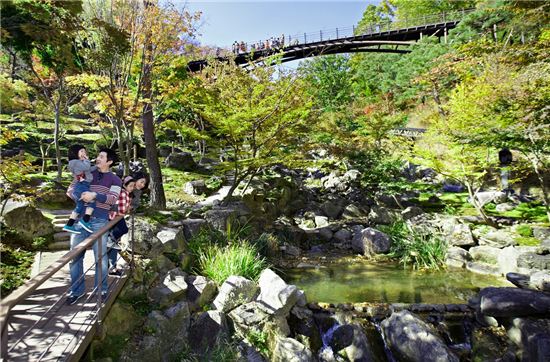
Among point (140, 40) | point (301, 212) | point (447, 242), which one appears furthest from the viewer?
point (301, 212)

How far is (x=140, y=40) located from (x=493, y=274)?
365 inches

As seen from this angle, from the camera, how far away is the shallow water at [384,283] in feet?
21.1

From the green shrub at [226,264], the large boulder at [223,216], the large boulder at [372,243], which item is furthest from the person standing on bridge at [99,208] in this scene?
the large boulder at [372,243]

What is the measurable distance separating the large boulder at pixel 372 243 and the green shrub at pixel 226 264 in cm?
415

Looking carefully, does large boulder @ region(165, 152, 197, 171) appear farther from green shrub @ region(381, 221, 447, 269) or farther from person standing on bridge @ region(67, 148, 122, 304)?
person standing on bridge @ region(67, 148, 122, 304)

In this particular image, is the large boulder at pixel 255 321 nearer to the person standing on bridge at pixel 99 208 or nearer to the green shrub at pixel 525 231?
the person standing on bridge at pixel 99 208

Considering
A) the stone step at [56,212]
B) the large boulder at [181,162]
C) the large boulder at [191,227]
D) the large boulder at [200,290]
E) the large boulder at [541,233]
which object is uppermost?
the large boulder at [181,162]

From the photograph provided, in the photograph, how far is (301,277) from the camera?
24.8ft

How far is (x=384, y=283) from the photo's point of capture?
718 cm

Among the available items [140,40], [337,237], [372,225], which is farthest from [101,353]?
[372,225]

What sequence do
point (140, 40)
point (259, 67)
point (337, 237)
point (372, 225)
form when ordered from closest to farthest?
1. point (140, 40)
2. point (259, 67)
3. point (337, 237)
4. point (372, 225)

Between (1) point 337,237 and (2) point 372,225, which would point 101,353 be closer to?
(1) point 337,237

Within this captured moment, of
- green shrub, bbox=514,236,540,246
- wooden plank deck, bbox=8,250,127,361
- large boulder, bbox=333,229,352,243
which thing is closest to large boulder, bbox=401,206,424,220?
large boulder, bbox=333,229,352,243

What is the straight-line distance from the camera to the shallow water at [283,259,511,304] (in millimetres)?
6445
